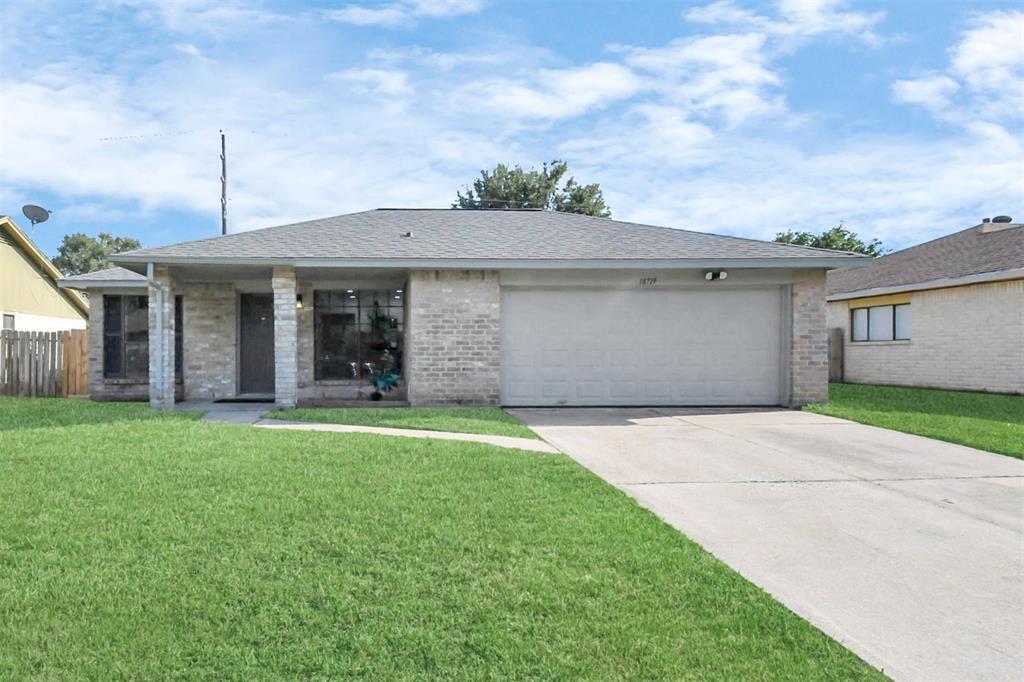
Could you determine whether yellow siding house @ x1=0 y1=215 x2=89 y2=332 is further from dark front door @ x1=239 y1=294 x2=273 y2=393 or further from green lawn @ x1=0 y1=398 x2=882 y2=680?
green lawn @ x1=0 y1=398 x2=882 y2=680

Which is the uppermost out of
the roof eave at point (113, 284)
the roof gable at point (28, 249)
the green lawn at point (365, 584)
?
the roof gable at point (28, 249)

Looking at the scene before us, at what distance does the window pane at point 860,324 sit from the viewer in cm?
2008

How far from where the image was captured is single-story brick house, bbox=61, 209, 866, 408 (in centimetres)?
1201

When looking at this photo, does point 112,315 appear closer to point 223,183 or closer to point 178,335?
point 178,335

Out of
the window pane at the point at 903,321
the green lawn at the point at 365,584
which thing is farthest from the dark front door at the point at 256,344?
the window pane at the point at 903,321

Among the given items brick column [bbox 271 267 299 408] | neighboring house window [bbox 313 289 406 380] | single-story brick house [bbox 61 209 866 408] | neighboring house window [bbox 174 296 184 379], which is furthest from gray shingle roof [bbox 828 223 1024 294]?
neighboring house window [bbox 174 296 184 379]

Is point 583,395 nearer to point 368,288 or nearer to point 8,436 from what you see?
point 368,288

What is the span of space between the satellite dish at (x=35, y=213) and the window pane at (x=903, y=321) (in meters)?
26.1

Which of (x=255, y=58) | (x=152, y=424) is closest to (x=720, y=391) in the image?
(x=152, y=424)

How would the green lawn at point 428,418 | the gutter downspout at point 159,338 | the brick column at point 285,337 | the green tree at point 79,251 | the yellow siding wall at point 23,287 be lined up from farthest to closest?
1. the green tree at point 79,251
2. the yellow siding wall at point 23,287
3. the brick column at point 285,337
4. the gutter downspout at point 159,338
5. the green lawn at point 428,418

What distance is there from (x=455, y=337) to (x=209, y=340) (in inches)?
218

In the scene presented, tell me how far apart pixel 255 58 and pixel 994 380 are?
57.6 ft

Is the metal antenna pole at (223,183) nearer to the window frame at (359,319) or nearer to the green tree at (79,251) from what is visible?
the window frame at (359,319)

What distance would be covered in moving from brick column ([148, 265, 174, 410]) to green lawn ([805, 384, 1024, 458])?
11744 millimetres
